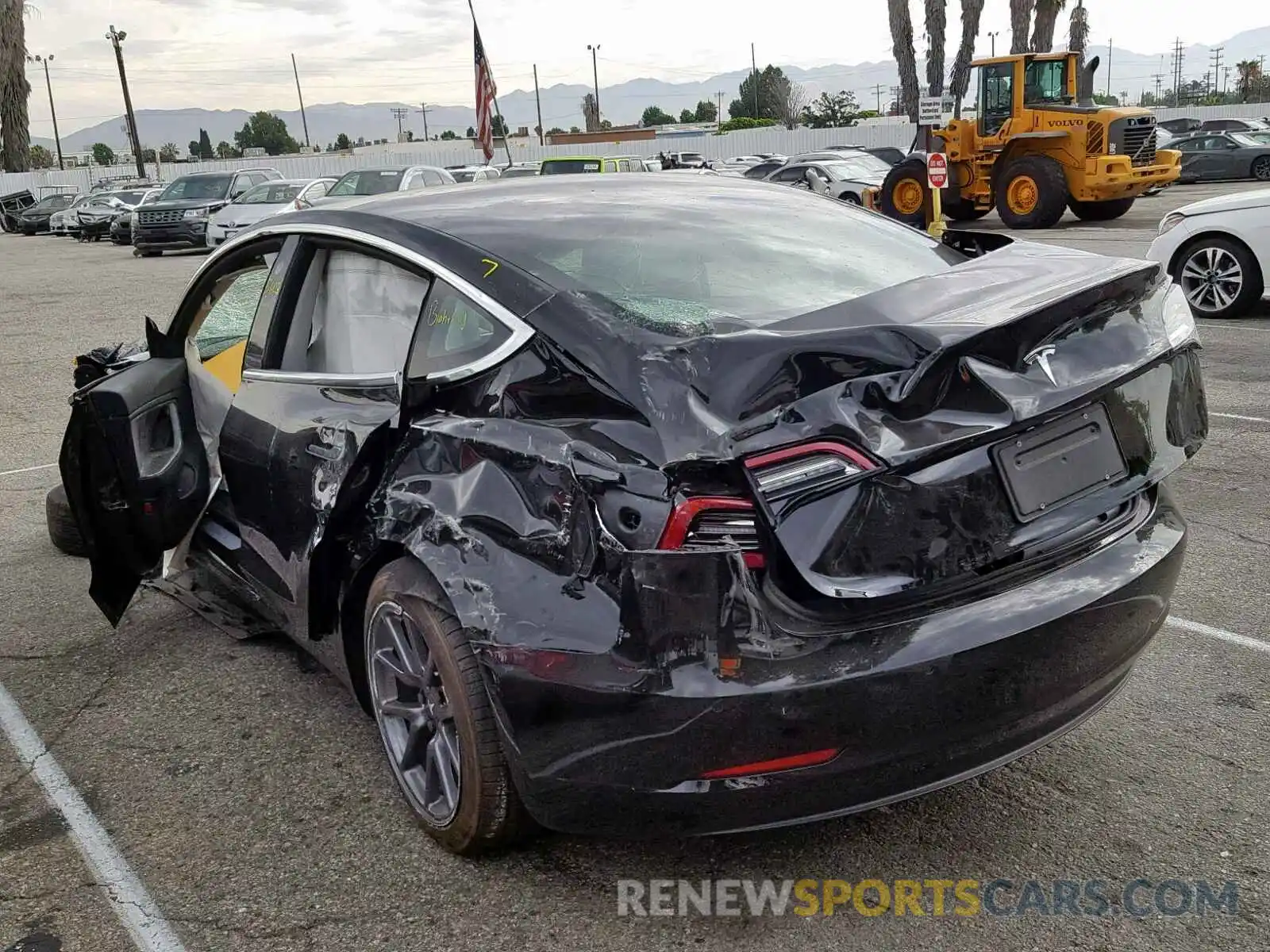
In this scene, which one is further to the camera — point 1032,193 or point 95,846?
point 1032,193

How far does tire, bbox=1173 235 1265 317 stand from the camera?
9305mm

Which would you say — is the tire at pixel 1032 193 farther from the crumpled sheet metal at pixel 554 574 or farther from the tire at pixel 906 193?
the crumpled sheet metal at pixel 554 574

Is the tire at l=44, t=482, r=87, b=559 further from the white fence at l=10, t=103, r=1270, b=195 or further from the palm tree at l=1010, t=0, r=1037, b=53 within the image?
the white fence at l=10, t=103, r=1270, b=195

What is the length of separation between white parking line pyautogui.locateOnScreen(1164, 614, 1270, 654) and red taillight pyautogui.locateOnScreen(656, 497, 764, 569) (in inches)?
85.2

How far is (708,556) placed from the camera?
2240mm

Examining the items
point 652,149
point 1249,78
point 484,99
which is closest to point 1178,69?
point 1249,78

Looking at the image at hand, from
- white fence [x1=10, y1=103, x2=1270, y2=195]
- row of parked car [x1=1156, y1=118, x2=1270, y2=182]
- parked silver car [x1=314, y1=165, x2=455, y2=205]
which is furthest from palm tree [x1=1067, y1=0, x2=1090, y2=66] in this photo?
parked silver car [x1=314, y1=165, x2=455, y2=205]

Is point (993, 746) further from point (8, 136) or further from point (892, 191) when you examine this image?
point (8, 136)

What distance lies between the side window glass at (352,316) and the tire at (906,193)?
1953 cm

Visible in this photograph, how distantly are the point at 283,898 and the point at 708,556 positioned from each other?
1370mm

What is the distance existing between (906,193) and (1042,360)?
2071 cm

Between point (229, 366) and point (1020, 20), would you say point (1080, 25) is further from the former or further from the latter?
point (229, 366)

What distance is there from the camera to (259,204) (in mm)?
23641

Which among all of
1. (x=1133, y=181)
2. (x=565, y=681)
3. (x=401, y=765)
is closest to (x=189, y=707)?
(x=401, y=765)
